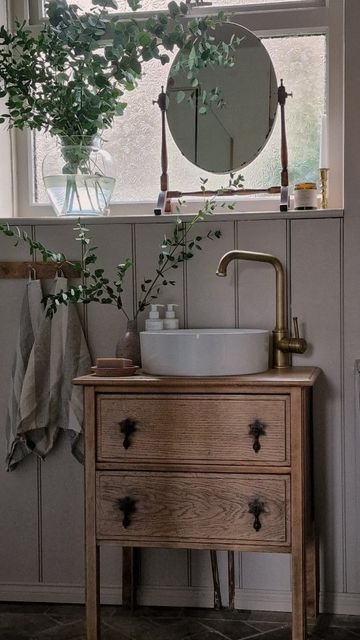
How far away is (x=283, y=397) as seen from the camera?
2.00 meters

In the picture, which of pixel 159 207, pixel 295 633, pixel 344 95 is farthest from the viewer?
pixel 159 207

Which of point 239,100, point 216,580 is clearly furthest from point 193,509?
point 239,100

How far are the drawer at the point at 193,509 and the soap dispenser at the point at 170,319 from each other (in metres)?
0.46

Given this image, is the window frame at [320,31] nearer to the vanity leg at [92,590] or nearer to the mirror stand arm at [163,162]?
the mirror stand arm at [163,162]

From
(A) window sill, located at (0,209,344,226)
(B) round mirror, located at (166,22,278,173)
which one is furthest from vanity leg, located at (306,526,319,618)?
(B) round mirror, located at (166,22,278,173)

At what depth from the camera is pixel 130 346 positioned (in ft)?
7.79

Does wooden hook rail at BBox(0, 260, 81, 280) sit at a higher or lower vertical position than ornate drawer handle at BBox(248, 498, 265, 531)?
higher

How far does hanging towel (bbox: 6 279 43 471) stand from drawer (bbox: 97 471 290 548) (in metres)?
0.51

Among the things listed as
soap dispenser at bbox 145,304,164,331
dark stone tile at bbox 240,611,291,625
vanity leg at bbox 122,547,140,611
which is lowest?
dark stone tile at bbox 240,611,291,625

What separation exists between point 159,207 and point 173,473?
859 mm

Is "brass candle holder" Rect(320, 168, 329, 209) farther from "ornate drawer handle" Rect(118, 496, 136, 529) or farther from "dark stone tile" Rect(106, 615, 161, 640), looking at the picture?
"dark stone tile" Rect(106, 615, 161, 640)

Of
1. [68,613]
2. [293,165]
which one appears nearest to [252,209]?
[293,165]

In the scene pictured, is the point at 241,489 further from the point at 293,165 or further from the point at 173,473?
the point at 293,165

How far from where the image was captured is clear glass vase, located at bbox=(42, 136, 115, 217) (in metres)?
2.46
